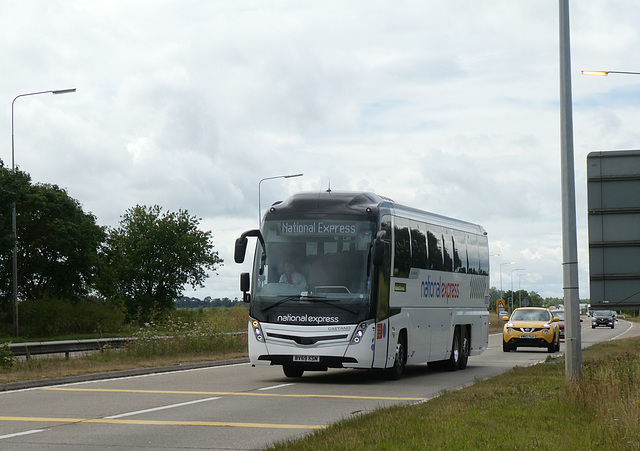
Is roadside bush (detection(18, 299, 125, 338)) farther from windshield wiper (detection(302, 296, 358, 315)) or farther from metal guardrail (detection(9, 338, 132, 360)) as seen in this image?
windshield wiper (detection(302, 296, 358, 315))

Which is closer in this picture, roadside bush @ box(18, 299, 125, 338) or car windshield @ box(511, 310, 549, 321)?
car windshield @ box(511, 310, 549, 321)

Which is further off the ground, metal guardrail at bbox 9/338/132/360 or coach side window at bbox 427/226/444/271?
coach side window at bbox 427/226/444/271

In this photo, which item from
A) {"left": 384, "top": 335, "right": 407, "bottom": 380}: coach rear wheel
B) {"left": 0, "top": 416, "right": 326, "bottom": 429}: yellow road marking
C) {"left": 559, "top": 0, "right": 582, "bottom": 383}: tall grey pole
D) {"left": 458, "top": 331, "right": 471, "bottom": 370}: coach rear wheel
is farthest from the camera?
{"left": 458, "top": 331, "right": 471, "bottom": 370}: coach rear wheel

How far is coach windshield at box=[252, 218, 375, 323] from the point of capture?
18.2m

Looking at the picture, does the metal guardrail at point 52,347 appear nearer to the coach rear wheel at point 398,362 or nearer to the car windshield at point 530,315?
the coach rear wheel at point 398,362

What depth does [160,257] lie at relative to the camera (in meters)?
85.6

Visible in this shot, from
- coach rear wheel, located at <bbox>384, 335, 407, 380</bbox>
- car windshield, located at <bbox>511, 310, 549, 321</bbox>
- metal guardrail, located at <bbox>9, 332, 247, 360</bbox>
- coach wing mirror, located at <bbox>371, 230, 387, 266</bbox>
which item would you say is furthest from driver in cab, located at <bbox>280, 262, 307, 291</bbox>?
car windshield, located at <bbox>511, 310, 549, 321</bbox>

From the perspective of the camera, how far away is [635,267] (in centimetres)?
1250

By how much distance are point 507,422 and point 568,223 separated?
169 inches

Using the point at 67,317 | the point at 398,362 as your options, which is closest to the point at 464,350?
the point at 398,362

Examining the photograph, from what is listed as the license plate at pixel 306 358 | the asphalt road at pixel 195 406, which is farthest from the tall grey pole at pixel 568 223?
the license plate at pixel 306 358

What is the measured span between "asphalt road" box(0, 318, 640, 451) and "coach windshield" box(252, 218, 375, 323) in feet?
4.80

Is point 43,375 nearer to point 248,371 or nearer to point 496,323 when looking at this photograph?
point 248,371

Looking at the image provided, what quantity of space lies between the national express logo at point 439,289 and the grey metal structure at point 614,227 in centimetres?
869
